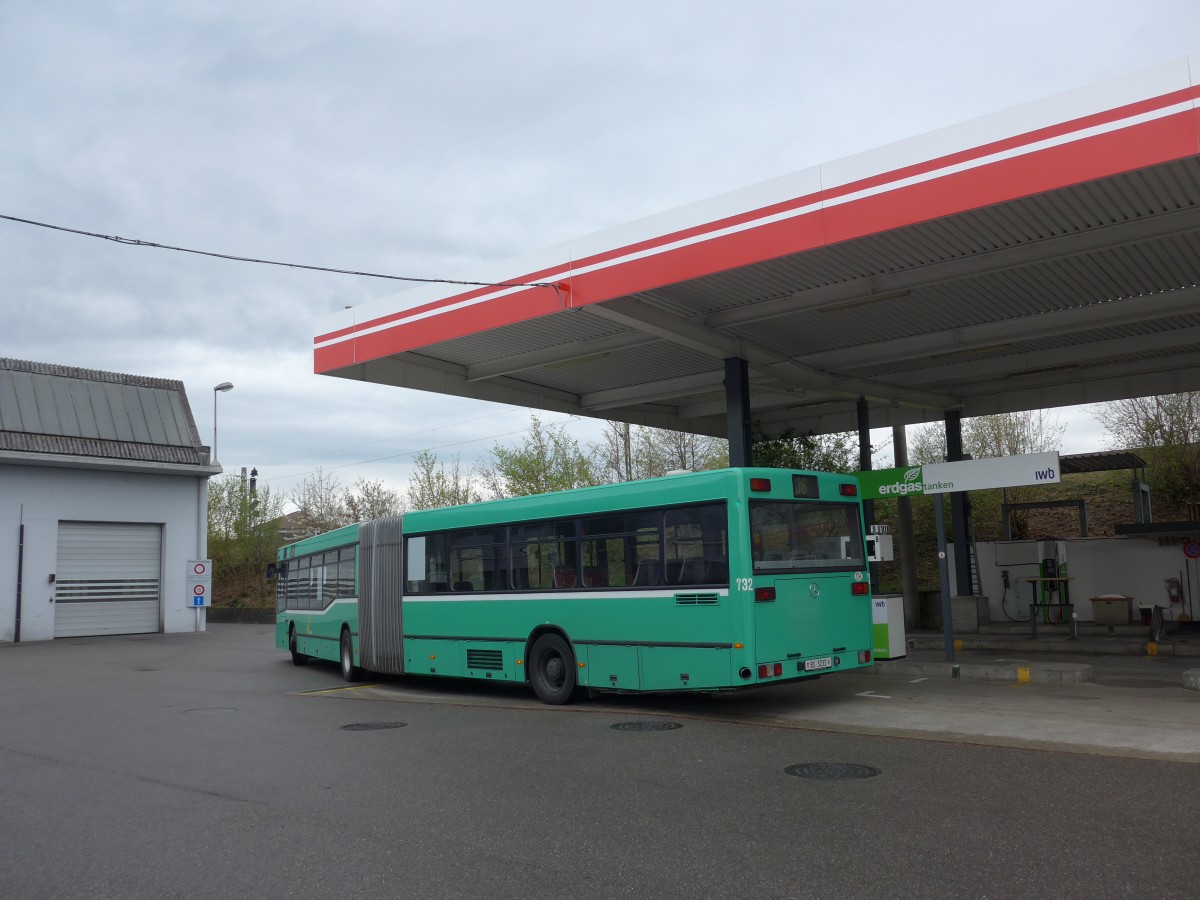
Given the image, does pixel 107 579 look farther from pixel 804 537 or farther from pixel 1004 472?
pixel 1004 472

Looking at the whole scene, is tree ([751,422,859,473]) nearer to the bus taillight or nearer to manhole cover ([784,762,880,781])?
the bus taillight

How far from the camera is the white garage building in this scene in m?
29.8

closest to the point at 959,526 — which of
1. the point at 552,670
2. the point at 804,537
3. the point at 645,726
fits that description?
the point at 804,537

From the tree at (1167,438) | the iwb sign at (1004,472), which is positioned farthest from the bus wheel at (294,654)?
the tree at (1167,438)

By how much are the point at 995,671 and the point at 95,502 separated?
27408 millimetres

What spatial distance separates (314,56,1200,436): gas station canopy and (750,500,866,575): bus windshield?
3422 mm

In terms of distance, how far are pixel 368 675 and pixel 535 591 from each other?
21.0ft

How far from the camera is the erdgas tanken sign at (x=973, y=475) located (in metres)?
13.9

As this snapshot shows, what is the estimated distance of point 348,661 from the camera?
17422 mm

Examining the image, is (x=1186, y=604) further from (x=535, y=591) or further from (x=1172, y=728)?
(x=535, y=591)

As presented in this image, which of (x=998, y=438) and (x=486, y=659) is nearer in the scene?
(x=486, y=659)

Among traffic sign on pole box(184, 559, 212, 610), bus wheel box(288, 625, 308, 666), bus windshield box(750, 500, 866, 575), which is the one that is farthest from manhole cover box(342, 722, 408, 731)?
traffic sign on pole box(184, 559, 212, 610)

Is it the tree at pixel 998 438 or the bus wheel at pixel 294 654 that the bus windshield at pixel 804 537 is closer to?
the bus wheel at pixel 294 654

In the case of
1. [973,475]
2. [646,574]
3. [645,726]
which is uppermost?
[973,475]
